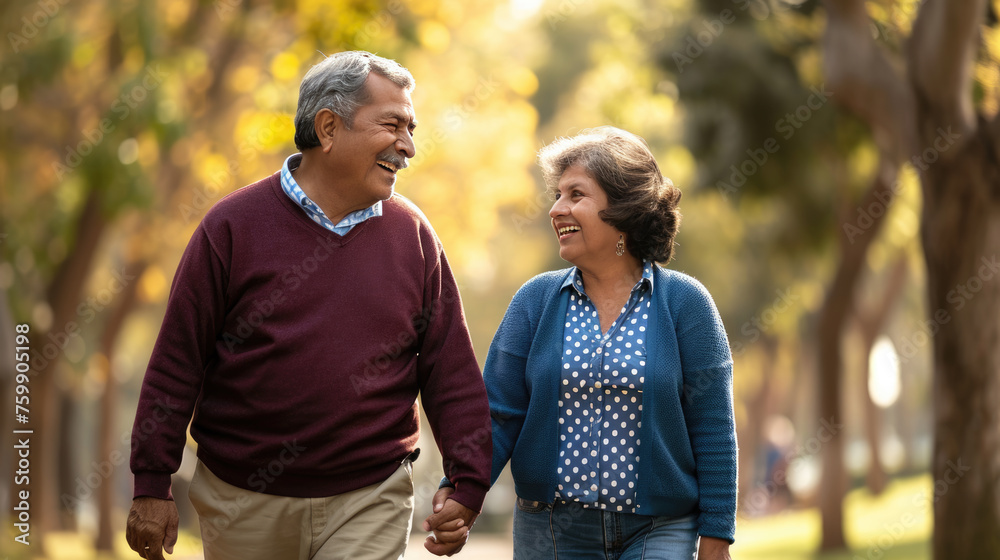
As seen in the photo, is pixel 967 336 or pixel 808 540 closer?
pixel 967 336

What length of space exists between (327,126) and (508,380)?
1177 mm

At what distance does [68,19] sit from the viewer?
11.9 meters

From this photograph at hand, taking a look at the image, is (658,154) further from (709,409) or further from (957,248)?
(709,409)

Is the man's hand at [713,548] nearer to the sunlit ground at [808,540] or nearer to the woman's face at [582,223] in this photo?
the woman's face at [582,223]

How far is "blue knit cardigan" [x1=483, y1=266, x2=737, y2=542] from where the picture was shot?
3936mm

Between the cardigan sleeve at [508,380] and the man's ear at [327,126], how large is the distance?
979 mm

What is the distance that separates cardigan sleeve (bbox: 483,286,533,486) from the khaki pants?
55 centimetres

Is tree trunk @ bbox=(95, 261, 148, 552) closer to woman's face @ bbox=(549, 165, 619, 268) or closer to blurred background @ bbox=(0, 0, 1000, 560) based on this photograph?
blurred background @ bbox=(0, 0, 1000, 560)

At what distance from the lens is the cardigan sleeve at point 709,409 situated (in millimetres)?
3936

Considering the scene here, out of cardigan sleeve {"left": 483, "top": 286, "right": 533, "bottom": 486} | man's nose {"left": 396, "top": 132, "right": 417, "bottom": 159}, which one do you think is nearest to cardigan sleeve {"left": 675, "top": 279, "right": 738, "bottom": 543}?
cardigan sleeve {"left": 483, "top": 286, "right": 533, "bottom": 486}

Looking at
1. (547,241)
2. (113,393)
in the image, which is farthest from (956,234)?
(547,241)

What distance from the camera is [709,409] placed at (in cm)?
402

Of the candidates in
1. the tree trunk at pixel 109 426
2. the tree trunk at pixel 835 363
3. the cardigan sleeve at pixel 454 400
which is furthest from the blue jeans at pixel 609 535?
the tree trunk at pixel 109 426

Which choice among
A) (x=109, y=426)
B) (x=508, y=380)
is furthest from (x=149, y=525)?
(x=109, y=426)
